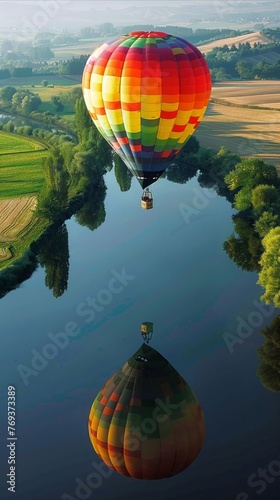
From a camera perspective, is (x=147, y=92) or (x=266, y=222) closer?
(x=147, y=92)

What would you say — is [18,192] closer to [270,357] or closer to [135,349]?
[135,349]

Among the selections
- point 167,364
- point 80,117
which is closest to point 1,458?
point 167,364

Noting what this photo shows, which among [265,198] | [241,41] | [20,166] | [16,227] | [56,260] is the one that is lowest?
[56,260]

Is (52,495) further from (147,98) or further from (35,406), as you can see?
(147,98)

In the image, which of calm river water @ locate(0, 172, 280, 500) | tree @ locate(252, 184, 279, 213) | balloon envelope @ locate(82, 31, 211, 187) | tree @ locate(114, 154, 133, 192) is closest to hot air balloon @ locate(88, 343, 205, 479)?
calm river water @ locate(0, 172, 280, 500)

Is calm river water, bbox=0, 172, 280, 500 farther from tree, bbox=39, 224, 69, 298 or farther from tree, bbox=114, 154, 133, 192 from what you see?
tree, bbox=114, 154, 133, 192

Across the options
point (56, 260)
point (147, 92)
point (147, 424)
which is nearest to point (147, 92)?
point (147, 92)
